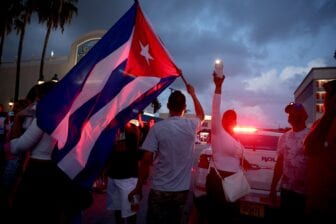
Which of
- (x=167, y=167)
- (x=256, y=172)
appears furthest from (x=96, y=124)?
(x=256, y=172)

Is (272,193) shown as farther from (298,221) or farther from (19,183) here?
(19,183)

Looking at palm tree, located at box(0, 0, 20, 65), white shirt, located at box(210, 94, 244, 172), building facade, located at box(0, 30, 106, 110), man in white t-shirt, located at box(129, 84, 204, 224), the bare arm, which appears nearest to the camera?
man in white t-shirt, located at box(129, 84, 204, 224)

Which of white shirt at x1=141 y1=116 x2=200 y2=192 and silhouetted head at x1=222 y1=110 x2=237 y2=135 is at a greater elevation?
silhouetted head at x1=222 y1=110 x2=237 y2=135

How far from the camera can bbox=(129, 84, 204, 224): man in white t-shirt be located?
9.74 ft

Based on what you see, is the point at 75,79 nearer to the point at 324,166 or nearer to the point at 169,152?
the point at 169,152

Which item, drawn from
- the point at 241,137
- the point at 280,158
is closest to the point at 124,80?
the point at 280,158

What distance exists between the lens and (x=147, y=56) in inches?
132

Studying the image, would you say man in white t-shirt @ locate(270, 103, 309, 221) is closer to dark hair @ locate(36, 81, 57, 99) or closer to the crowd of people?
the crowd of people

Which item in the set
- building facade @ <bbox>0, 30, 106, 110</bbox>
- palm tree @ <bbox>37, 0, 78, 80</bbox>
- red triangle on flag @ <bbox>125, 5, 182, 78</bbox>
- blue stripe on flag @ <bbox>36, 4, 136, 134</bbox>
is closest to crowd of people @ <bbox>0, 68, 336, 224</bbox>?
blue stripe on flag @ <bbox>36, 4, 136, 134</bbox>

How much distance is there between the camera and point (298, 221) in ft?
10.3

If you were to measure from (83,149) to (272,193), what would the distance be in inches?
105

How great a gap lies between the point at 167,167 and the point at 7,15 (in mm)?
30374

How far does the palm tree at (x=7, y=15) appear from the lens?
26.1 m

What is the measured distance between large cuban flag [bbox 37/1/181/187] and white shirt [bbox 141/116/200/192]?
1.14 ft
